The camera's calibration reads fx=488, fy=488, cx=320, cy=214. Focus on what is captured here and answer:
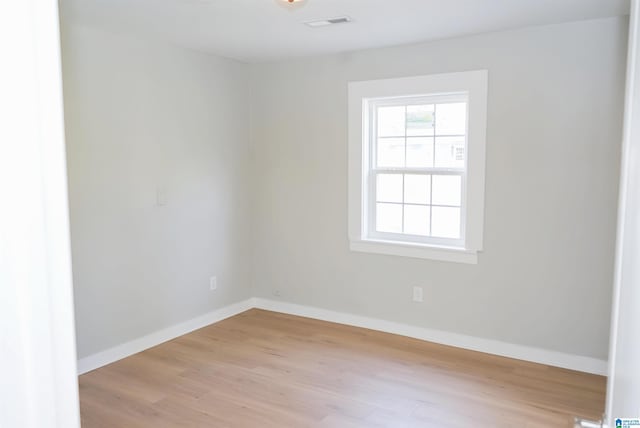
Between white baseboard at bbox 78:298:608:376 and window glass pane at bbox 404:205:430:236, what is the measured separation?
2.60ft

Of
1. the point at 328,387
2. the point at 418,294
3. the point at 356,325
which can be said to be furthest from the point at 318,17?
the point at 356,325

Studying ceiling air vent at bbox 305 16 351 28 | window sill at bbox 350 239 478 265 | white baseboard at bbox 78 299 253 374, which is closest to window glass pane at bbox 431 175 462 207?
window sill at bbox 350 239 478 265

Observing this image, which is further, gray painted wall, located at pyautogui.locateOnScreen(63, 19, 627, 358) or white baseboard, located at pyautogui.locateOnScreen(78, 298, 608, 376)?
white baseboard, located at pyautogui.locateOnScreen(78, 298, 608, 376)

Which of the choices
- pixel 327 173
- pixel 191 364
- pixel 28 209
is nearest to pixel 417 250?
pixel 327 173

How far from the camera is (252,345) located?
3.92 m

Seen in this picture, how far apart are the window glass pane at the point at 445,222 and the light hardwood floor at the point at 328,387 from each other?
0.89 metres

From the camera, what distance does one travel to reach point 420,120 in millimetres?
3943

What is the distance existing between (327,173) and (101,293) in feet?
6.74

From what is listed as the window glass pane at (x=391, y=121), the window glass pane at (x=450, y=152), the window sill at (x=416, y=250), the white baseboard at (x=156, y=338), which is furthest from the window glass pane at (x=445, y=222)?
the white baseboard at (x=156, y=338)

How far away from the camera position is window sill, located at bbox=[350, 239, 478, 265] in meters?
3.75

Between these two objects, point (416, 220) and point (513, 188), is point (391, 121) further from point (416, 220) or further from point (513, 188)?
point (513, 188)

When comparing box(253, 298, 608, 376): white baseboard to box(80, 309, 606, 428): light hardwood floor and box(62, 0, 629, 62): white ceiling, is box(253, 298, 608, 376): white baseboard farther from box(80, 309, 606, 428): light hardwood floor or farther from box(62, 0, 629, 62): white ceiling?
box(62, 0, 629, 62): white ceiling

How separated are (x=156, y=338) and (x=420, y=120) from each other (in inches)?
108

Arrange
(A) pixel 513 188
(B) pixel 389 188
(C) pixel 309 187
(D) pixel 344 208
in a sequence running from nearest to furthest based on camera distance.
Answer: (A) pixel 513 188, (B) pixel 389 188, (D) pixel 344 208, (C) pixel 309 187
